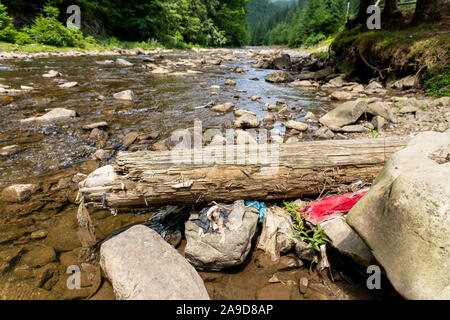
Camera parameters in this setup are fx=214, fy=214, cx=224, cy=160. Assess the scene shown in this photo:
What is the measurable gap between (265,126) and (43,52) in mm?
15843

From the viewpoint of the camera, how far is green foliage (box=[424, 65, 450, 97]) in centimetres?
578

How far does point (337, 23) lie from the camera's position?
33.1 metres

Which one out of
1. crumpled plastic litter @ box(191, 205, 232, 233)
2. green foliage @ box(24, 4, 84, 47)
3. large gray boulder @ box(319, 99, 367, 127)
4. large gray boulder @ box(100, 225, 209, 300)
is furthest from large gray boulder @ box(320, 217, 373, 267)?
green foliage @ box(24, 4, 84, 47)

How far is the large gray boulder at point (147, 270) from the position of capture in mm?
1606

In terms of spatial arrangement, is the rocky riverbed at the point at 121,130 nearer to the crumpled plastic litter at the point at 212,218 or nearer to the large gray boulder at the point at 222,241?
the large gray boulder at the point at 222,241

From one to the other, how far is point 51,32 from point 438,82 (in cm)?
2143

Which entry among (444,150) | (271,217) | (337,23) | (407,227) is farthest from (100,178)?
(337,23)

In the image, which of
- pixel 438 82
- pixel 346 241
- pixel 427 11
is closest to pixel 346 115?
pixel 438 82

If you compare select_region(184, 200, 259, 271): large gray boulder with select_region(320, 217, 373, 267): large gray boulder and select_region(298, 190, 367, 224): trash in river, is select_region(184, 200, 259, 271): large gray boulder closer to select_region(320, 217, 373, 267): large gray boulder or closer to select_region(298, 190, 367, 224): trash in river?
select_region(298, 190, 367, 224): trash in river

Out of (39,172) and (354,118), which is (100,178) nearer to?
(39,172)

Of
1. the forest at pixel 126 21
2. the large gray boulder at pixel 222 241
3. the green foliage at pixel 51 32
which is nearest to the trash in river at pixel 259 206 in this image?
the large gray boulder at pixel 222 241

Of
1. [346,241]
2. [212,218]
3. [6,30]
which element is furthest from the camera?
[6,30]

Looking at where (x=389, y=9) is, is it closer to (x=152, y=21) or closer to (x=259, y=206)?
(x=259, y=206)

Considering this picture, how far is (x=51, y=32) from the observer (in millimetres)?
15062
